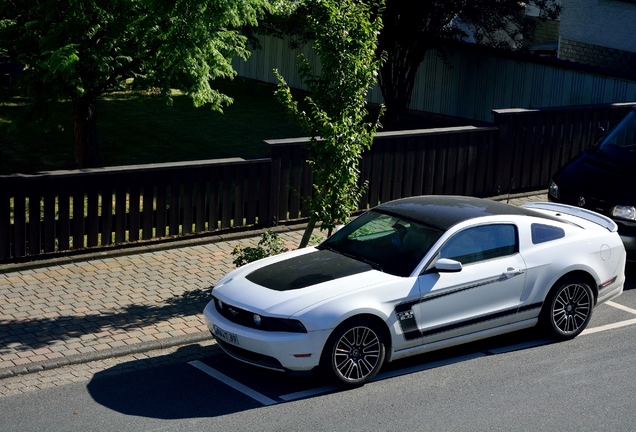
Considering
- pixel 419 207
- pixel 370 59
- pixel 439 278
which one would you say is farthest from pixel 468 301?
pixel 370 59

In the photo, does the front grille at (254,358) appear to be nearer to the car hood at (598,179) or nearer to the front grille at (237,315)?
the front grille at (237,315)

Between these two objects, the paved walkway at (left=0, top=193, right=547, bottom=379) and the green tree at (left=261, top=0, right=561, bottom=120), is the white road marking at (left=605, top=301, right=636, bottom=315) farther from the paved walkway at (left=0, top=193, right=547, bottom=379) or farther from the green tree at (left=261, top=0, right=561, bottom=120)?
A: the green tree at (left=261, top=0, right=561, bottom=120)

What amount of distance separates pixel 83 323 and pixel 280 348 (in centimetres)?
315

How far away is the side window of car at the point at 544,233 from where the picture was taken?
33.8ft

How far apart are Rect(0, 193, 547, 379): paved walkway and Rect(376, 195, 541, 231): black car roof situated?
2617 mm

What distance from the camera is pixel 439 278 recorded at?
9438 millimetres

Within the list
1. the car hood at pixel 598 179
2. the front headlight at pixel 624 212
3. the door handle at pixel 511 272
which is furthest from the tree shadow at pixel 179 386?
the car hood at pixel 598 179

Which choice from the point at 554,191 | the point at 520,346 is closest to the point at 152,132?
the point at 554,191

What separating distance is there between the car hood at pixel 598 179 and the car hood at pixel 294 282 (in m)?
5.14

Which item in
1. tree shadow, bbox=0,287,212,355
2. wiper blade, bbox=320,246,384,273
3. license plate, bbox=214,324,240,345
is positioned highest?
wiper blade, bbox=320,246,384,273

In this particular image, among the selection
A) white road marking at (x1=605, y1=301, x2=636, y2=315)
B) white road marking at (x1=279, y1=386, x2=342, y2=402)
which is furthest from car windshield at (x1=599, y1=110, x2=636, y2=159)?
white road marking at (x1=279, y1=386, x2=342, y2=402)

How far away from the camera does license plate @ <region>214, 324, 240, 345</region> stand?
9039 mm

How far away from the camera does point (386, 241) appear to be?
9.99m

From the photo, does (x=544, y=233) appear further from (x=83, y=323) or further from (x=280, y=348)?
(x=83, y=323)
